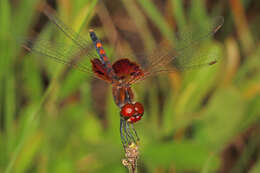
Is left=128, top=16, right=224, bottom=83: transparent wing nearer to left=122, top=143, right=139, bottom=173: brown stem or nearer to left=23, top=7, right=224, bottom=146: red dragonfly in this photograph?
left=23, top=7, right=224, bottom=146: red dragonfly

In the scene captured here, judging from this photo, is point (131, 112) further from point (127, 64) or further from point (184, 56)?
point (184, 56)

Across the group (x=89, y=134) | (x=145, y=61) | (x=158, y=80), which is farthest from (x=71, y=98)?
(x=145, y=61)

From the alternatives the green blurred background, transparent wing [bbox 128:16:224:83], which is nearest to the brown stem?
transparent wing [bbox 128:16:224:83]

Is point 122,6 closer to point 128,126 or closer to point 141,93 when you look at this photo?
point 141,93

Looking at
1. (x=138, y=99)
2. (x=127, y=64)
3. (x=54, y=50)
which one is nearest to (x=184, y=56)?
(x=127, y=64)

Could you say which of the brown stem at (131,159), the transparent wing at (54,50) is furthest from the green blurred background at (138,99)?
the brown stem at (131,159)

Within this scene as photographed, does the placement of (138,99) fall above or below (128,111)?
above

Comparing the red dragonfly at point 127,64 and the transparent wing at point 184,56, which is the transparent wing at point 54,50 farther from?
the transparent wing at point 184,56
